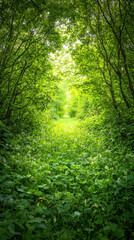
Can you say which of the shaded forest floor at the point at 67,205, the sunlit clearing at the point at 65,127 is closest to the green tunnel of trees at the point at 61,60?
the shaded forest floor at the point at 67,205

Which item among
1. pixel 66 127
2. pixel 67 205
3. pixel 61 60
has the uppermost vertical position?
pixel 61 60

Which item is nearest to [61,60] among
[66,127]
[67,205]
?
[66,127]

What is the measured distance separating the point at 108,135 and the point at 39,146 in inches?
129

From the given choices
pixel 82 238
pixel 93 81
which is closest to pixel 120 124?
Result: pixel 93 81

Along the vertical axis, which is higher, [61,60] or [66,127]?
[61,60]

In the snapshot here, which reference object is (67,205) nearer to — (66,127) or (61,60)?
(61,60)

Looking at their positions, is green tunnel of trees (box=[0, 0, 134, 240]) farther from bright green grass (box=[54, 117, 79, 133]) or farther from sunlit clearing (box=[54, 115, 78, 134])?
bright green grass (box=[54, 117, 79, 133])

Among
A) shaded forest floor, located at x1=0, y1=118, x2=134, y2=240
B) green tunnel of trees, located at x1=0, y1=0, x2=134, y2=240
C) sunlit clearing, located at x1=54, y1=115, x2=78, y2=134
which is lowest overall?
shaded forest floor, located at x1=0, y1=118, x2=134, y2=240

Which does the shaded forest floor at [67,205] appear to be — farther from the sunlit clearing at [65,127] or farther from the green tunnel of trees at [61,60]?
the sunlit clearing at [65,127]

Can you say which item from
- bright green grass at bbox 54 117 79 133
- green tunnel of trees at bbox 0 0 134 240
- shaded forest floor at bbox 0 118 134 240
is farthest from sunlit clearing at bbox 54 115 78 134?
shaded forest floor at bbox 0 118 134 240

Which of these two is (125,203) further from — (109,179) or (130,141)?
(130,141)

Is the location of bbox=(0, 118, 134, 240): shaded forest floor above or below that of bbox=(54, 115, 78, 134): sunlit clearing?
below

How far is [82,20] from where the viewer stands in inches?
224

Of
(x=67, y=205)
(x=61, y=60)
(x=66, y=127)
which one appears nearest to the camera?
(x=67, y=205)
